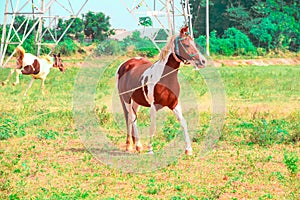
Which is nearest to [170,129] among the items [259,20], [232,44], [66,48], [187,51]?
[187,51]

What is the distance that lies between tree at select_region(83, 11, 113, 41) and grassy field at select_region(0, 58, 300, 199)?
103ft

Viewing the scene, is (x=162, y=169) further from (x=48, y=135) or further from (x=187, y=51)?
(x=48, y=135)

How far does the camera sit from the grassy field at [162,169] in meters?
8.44

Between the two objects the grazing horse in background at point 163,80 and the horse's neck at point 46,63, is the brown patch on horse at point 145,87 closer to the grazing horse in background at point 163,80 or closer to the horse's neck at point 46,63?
the grazing horse in background at point 163,80

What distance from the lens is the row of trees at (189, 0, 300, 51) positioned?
49969mm

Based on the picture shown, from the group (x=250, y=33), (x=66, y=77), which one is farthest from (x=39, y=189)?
(x=250, y=33)

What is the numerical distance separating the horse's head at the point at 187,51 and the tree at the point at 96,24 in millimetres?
38765

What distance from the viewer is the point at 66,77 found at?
2814 cm

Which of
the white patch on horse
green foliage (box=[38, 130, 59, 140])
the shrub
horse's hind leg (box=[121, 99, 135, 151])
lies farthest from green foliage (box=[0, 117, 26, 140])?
the shrub

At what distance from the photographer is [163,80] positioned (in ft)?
35.1


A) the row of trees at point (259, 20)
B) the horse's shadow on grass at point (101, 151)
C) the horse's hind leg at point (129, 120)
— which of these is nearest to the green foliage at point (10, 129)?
the horse's shadow on grass at point (101, 151)

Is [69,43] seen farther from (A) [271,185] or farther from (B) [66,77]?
(A) [271,185]

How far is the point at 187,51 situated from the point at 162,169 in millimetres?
1883

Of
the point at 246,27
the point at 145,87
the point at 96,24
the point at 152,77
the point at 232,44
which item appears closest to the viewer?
the point at 152,77
